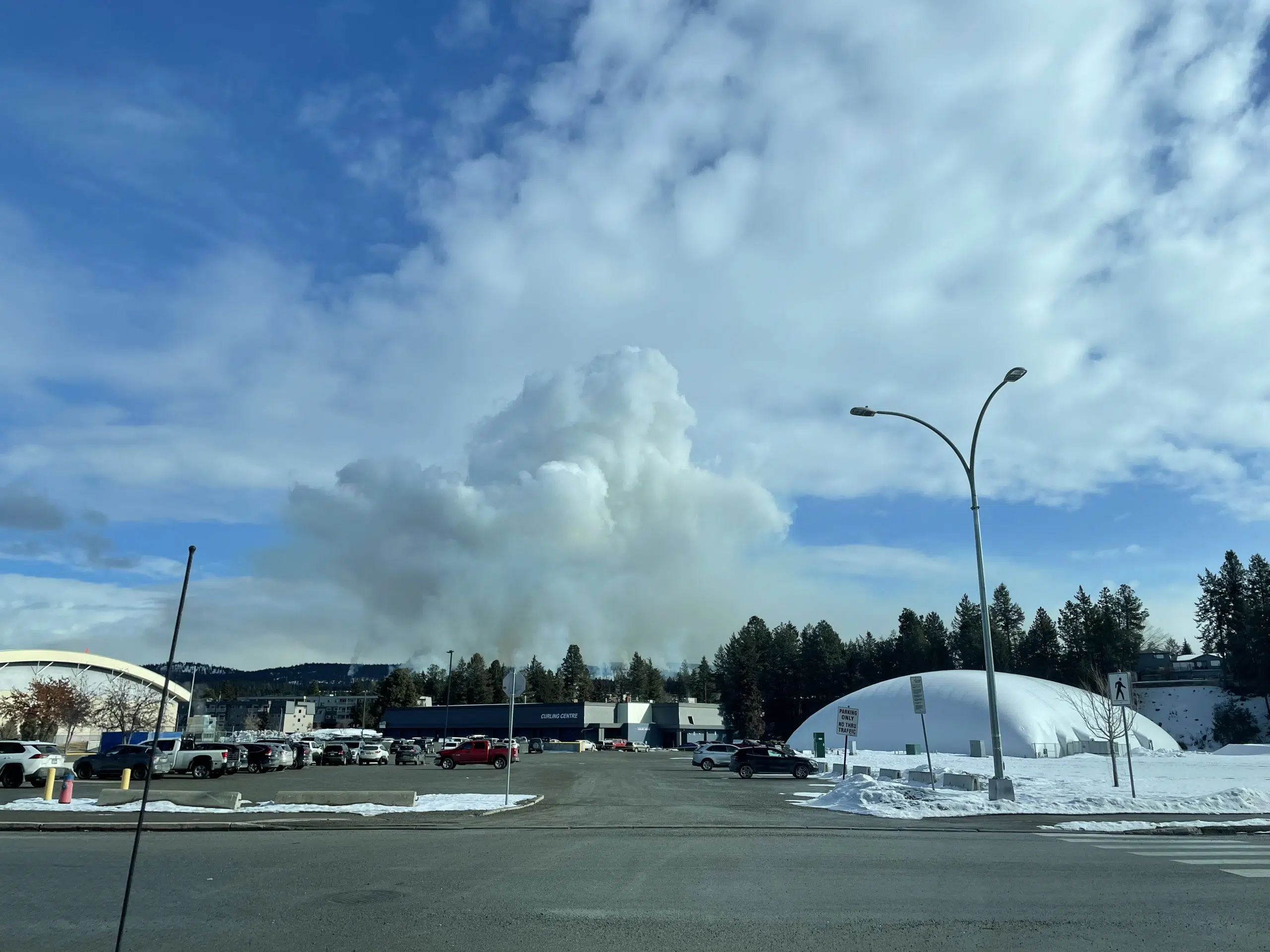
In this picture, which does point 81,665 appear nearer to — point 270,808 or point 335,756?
point 335,756

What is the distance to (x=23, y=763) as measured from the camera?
103 ft

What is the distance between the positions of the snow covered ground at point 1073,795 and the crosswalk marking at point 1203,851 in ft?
14.5

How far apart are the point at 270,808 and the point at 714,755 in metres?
38.3

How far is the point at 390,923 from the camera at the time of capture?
876 cm

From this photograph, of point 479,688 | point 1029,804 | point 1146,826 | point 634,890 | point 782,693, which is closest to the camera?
point 634,890

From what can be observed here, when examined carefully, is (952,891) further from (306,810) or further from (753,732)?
(753,732)

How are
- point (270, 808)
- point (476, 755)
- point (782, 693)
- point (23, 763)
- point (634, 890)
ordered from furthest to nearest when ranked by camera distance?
point (782, 693), point (476, 755), point (23, 763), point (270, 808), point (634, 890)

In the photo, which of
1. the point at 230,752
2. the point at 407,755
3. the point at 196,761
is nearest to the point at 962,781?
the point at 196,761

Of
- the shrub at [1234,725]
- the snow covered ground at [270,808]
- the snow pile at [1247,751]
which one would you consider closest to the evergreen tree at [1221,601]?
the shrub at [1234,725]

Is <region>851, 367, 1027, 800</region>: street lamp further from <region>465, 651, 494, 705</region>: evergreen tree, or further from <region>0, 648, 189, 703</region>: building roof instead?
<region>465, 651, 494, 705</region>: evergreen tree

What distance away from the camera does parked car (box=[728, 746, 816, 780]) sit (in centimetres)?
4219

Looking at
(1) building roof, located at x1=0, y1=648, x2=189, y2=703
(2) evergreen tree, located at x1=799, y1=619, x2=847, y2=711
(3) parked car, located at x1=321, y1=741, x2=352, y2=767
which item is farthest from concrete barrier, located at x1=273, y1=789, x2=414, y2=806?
(2) evergreen tree, located at x1=799, y1=619, x2=847, y2=711

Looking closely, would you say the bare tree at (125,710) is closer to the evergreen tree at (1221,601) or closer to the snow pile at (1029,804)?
the snow pile at (1029,804)

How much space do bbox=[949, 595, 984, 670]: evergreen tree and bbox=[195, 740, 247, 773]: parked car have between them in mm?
107448
